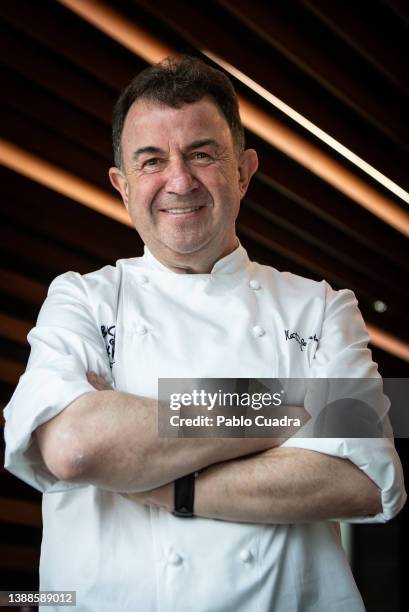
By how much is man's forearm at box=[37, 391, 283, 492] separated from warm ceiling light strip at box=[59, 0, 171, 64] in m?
2.47

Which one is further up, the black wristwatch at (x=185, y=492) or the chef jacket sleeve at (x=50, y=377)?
the chef jacket sleeve at (x=50, y=377)

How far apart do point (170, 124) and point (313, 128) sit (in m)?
2.77

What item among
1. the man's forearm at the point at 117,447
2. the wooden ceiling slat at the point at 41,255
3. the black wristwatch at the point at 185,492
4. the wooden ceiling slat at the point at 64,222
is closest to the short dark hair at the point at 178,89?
the man's forearm at the point at 117,447

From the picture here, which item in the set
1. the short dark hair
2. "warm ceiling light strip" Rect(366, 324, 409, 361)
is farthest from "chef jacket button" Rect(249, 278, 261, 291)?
"warm ceiling light strip" Rect(366, 324, 409, 361)

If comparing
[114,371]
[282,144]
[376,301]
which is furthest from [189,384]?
[376,301]

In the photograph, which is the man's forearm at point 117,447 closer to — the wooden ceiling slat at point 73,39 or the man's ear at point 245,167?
the man's ear at point 245,167

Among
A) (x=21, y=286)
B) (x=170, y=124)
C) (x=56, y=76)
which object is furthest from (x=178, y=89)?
(x=21, y=286)

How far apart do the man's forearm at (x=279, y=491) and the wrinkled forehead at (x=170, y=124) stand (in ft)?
2.52

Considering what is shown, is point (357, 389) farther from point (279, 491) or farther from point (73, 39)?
point (73, 39)

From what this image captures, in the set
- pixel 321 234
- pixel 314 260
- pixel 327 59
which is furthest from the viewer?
pixel 314 260

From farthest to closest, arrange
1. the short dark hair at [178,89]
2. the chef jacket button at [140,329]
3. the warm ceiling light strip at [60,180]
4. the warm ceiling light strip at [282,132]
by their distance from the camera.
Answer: the warm ceiling light strip at [60,180], the warm ceiling light strip at [282,132], the short dark hair at [178,89], the chef jacket button at [140,329]

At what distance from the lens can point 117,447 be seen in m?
1.61

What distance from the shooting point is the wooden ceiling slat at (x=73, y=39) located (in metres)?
3.62

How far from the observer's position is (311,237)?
5523 mm
